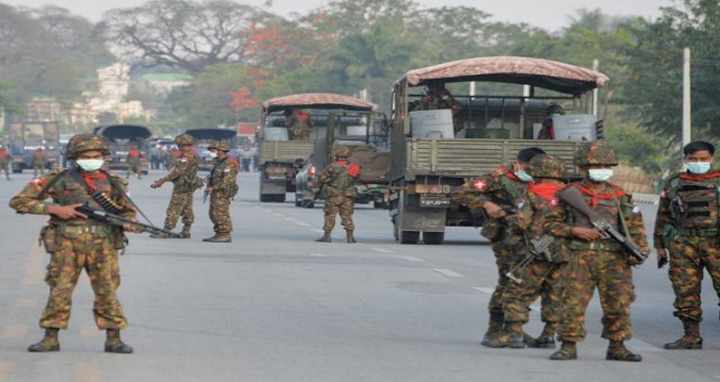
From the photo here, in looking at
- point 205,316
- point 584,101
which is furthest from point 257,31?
point 205,316

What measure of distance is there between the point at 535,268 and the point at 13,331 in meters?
3.75

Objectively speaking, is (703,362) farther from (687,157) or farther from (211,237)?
(211,237)

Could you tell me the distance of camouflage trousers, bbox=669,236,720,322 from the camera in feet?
40.9

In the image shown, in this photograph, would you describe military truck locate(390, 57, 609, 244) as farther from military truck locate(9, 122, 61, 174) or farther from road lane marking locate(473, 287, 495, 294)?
military truck locate(9, 122, 61, 174)

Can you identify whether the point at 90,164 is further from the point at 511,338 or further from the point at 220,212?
the point at 220,212

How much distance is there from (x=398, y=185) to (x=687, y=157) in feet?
43.2

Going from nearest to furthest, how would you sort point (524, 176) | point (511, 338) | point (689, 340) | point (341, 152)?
1. point (511, 338)
2. point (689, 340)
3. point (524, 176)
4. point (341, 152)

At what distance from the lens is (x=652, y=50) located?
51.0m

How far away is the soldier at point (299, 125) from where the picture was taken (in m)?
44.8

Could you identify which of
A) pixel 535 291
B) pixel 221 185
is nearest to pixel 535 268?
pixel 535 291

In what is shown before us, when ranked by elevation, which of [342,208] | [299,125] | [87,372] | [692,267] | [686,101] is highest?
[686,101]

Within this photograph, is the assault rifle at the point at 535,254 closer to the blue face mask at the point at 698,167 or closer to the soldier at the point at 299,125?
the blue face mask at the point at 698,167

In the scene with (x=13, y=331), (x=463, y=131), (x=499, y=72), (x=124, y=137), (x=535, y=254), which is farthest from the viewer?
(x=124, y=137)

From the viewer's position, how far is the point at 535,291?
11.9 metres
